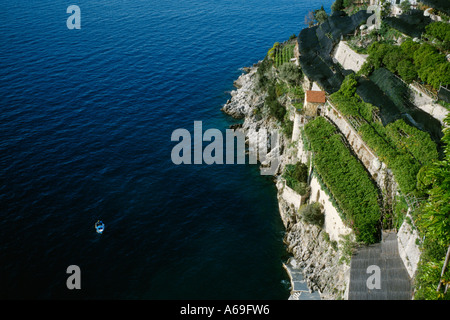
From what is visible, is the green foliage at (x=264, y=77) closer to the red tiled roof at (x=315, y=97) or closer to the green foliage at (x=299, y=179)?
the red tiled roof at (x=315, y=97)

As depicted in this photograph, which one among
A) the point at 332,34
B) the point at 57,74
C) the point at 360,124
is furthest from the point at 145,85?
the point at 360,124

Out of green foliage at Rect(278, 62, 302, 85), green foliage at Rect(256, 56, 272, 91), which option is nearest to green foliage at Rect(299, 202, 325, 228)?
green foliage at Rect(278, 62, 302, 85)

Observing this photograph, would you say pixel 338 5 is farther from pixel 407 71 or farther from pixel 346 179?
pixel 346 179

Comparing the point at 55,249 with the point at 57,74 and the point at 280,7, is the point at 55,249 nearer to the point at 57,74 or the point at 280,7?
the point at 57,74

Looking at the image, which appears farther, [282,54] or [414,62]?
[282,54]

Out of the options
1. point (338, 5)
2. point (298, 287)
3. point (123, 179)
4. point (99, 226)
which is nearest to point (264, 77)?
point (338, 5)

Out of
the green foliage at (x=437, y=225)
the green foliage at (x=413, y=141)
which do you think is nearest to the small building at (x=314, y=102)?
the green foliage at (x=413, y=141)

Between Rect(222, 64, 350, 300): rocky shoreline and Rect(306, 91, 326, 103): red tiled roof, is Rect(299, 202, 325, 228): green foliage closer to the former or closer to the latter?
Rect(222, 64, 350, 300): rocky shoreline
